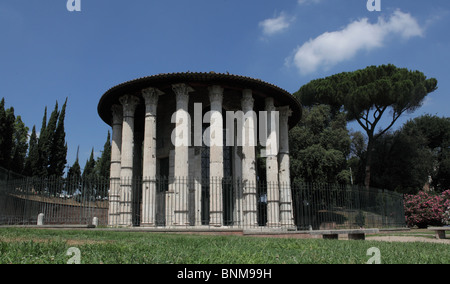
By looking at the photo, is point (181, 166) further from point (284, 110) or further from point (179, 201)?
point (284, 110)

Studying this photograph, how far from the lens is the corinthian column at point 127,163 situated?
13269 millimetres

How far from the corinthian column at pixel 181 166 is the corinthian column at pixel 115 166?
2210 millimetres

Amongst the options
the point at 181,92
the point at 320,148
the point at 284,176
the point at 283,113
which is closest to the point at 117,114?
the point at 181,92

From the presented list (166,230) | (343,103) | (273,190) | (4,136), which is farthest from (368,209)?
(4,136)

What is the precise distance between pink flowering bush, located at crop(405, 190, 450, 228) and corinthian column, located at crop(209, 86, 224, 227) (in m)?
14.0

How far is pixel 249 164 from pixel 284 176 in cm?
283

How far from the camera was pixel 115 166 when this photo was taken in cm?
1581

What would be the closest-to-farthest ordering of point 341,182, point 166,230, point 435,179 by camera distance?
point 166,230 < point 341,182 < point 435,179

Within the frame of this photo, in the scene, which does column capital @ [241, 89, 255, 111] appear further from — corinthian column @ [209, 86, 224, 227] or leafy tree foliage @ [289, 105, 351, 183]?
leafy tree foliage @ [289, 105, 351, 183]

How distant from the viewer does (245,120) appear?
14258mm

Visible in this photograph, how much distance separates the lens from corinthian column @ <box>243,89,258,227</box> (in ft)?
43.4
